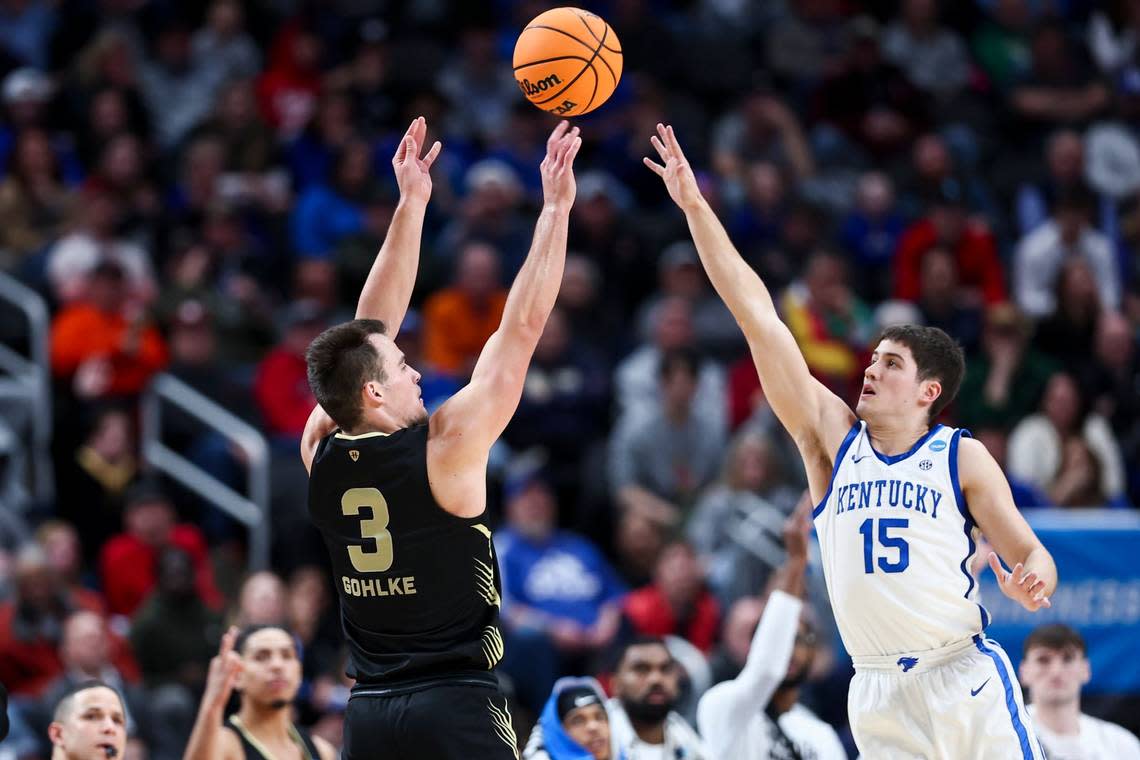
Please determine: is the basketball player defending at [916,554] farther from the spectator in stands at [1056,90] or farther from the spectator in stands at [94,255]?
the spectator in stands at [1056,90]

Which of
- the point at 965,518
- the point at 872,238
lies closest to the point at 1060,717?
the point at 965,518

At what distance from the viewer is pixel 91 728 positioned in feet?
26.7

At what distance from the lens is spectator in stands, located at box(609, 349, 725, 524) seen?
1387 centimetres

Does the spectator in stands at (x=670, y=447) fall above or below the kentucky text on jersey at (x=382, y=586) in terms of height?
above

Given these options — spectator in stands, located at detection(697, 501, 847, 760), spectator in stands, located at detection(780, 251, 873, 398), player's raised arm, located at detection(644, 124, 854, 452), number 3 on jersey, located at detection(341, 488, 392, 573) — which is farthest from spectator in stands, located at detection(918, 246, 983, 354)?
number 3 on jersey, located at detection(341, 488, 392, 573)

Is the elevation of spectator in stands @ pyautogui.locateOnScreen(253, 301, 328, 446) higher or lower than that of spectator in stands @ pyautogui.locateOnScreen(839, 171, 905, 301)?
lower

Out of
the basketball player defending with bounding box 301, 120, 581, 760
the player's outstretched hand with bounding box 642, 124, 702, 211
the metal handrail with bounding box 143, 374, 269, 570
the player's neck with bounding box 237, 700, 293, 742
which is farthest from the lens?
the metal handrail with bounding box 143, 374, 269, 570

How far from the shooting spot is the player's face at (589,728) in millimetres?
8625

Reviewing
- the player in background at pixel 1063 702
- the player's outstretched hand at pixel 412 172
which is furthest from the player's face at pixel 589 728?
the player's outstretched hand at pixel 412 172

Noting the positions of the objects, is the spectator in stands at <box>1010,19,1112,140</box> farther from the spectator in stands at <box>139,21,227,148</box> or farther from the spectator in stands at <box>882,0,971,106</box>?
the spectator in stands at <box>139,21,227,148</box>

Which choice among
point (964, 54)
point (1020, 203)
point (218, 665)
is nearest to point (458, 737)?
point (218, 665)

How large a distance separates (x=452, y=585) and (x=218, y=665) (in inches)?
83.0

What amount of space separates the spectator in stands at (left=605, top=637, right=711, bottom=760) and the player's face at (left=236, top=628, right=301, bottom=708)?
1.66 m

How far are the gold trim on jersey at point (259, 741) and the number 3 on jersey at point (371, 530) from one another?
2.49 metres
